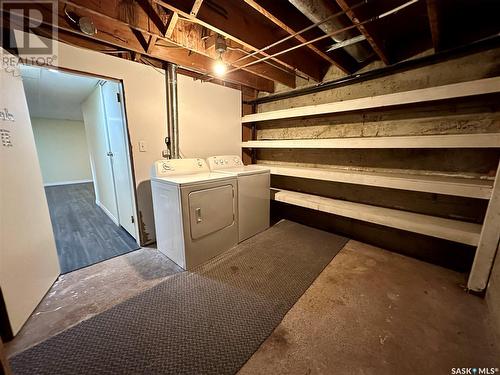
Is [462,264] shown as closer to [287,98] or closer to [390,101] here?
[390,101]

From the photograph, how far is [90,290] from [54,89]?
3.78 m

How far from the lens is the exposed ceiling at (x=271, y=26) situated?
4.98ft

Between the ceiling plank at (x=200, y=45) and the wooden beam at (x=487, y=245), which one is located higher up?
the ceiling plank at (x=200, y=45)

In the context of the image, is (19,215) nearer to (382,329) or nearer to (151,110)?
(151,110)

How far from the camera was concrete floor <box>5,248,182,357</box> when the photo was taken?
139 centimetres

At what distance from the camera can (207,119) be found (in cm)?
300

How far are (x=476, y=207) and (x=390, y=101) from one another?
136 centimetres

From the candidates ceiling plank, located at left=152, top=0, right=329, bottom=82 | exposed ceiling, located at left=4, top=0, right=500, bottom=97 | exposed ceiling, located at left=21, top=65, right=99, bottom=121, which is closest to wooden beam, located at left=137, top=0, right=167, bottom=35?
exposed ceiling, located at left=4, top=0, right=500, bottom=97

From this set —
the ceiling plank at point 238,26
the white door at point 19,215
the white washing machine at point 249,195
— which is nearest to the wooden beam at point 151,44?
the ceiling plank at point 238,26

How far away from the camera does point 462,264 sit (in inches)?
82.2

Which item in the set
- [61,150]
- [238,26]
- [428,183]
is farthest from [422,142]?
[61,150]

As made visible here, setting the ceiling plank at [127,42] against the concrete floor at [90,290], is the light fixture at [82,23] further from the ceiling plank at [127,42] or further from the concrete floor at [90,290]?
the concrete floor at [90,290]

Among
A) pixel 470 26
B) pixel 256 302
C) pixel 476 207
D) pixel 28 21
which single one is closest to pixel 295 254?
pixel 256 302

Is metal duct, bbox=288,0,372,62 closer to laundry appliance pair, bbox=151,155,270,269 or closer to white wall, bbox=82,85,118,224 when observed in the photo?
laundry appliance pair, bbox=151,155,270,269
